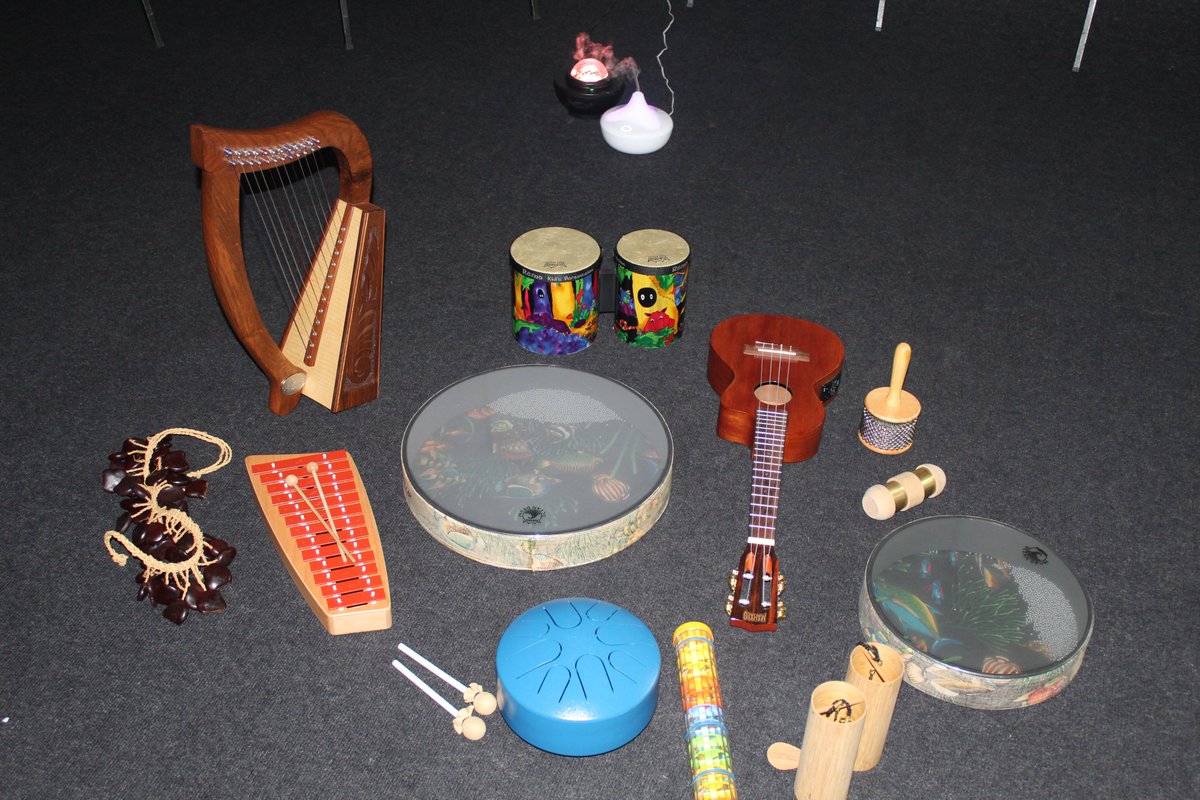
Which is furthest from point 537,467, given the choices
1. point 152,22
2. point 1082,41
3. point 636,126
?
point 1082,41

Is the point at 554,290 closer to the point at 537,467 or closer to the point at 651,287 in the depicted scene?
the point at 651,287

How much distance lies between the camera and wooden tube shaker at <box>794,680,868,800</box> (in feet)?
4.88

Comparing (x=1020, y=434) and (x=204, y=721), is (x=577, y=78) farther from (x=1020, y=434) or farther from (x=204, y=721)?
(x=204, y=721)

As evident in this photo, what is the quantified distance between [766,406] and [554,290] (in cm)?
47

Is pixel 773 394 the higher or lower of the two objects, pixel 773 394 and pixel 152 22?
the lower

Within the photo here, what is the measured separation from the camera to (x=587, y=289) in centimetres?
Result: 229

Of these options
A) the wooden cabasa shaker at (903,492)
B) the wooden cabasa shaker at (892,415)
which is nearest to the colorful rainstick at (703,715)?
the wooden cabasa shaker at (903,492)

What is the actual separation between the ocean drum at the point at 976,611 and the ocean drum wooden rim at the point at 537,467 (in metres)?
0.41

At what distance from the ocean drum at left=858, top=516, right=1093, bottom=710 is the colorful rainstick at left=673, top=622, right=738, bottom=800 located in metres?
0.27

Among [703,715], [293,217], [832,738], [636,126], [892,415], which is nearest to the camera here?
[832,738]

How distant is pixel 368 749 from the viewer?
1.69 meters

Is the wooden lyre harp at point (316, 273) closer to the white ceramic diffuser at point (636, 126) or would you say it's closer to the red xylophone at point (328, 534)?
the red xylophone at point (328, 534)

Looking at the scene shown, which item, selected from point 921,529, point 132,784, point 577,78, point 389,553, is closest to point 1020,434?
point 921,529

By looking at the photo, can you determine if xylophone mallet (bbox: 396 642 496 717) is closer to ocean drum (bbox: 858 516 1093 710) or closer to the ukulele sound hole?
ocean drum (bbox: 858 516 1093 710)
